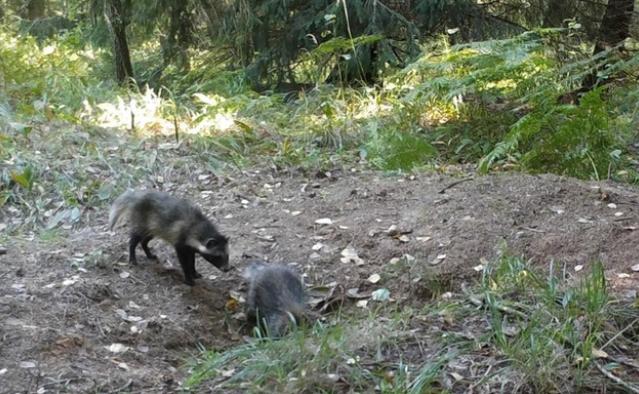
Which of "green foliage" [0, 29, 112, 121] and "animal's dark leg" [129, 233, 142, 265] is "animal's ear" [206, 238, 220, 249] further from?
Answer: "green foliage" [0, 29, 112, 121]

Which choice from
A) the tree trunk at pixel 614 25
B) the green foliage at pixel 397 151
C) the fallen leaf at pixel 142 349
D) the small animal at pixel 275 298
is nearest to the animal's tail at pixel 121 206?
the small animal at pixel 275 298

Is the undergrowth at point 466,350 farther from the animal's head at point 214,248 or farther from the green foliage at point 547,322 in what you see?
the animal's head at point 214,248

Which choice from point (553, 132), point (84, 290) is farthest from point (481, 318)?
point (553, 132)

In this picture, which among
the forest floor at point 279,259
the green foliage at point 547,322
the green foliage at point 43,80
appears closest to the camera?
the green foliage at point 547,322

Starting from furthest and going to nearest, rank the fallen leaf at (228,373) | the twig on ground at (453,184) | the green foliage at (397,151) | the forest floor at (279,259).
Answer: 1. the green foliage at (397,151)
2. the twig on ground at (453,184)
3. the forest floor at (279,259)
4. the fallen leaf at (228,373)

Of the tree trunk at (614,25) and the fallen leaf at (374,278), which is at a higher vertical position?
the tree trunk at (614,25)

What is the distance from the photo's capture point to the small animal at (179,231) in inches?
195

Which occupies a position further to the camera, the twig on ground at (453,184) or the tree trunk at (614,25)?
the tree trunk at (614,25)

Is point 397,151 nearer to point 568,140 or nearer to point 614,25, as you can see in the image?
point 568,140

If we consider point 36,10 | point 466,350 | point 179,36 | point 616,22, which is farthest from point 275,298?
point 36,10

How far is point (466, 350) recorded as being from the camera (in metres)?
3.43

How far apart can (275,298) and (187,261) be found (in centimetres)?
85

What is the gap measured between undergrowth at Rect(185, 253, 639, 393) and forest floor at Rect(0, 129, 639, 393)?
0.26 ft

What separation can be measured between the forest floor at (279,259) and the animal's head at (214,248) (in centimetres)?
23
